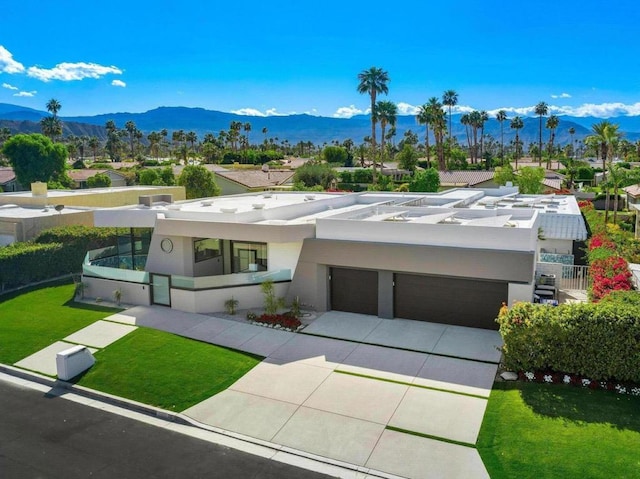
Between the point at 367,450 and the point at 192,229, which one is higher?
the point at 192,229

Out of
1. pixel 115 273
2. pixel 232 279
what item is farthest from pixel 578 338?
pixel 115 273

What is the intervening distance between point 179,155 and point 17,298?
405 feet

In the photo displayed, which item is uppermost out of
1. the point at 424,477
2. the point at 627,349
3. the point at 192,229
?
the point at 192,229

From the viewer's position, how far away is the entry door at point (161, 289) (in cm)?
2222

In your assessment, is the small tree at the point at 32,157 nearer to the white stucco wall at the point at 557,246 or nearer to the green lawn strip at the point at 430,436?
the white stucco wall at the point at 557,246

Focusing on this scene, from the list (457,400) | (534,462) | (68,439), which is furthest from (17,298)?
(534,462)

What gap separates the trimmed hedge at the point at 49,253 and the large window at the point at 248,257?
1033 cm

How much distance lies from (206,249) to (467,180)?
169ft

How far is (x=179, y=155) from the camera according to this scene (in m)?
142

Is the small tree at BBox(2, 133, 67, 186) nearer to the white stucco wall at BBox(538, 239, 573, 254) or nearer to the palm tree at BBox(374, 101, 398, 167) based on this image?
the palm tree at BBox(374, 101, 398, 167)

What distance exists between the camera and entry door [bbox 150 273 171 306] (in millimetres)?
22219

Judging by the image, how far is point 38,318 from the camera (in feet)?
69.3

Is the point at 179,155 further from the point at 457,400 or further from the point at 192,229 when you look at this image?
the point at 457,400

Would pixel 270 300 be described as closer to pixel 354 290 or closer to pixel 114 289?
pixel 354 290
